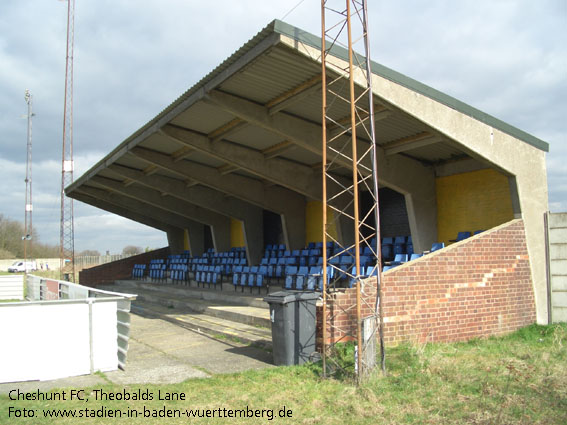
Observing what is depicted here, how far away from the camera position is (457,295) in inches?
380

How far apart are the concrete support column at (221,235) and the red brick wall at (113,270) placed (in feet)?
25.6

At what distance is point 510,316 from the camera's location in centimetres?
1050

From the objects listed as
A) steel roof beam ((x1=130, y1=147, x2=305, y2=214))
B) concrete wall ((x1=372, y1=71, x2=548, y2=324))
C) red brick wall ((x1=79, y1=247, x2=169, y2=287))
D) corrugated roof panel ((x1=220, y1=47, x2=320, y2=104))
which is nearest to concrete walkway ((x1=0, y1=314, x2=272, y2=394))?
corrugated roof panel ((x1=220, y1=47, x2=320, y2=104))

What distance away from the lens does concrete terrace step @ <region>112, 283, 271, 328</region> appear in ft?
39.5

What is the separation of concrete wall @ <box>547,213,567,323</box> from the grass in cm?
336

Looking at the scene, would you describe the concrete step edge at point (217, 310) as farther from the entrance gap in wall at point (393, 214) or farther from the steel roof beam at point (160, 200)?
the steel roof beam at point (160, 200)

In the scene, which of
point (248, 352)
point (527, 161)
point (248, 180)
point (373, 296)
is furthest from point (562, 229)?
point (248, 180)

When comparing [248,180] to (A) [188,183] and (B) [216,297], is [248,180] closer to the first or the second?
(A) [188,183]

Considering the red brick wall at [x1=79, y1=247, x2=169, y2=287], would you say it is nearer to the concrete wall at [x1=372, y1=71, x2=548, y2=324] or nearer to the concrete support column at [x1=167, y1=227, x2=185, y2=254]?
the concrete support column at [x1=167, y1=227, x2=185, y2=254]

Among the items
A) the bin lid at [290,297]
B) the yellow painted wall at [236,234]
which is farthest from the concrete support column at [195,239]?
the bin lid at [290,297]

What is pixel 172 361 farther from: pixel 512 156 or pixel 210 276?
pixel 210 276

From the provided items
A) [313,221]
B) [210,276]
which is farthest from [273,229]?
[210,276]

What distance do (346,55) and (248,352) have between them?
6.14 meters

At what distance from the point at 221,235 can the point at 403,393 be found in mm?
21843
